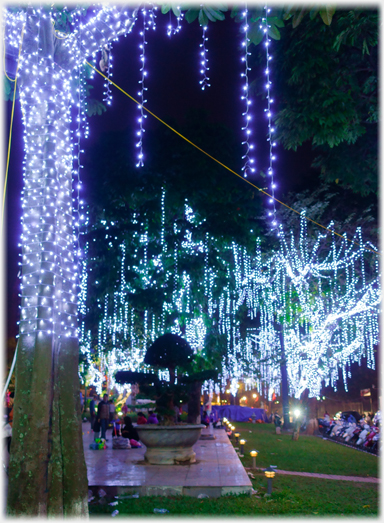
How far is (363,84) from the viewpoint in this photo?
392 inches

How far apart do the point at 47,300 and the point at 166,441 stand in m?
6.08

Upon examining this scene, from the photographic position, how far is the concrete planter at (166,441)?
9953 mm

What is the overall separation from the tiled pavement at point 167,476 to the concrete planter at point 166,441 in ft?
0.76

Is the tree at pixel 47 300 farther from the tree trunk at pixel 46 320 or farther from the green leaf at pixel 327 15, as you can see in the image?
the green leaf at pixel 327 15

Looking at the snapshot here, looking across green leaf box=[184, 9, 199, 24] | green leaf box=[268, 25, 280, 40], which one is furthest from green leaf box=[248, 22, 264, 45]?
green leaf box=[184, 9, 199, 24]

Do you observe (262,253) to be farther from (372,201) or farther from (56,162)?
(56,162)

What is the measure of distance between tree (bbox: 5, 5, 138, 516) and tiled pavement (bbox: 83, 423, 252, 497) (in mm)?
2948

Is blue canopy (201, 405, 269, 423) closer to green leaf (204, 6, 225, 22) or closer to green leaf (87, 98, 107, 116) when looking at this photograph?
green leaf (87, 98, 107, 116)

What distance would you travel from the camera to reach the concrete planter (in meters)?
9.95

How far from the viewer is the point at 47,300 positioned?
16.9ft

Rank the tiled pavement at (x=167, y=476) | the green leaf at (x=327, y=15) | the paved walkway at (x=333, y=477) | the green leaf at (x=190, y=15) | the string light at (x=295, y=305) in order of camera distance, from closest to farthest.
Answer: the green leaf at (x=327, y=15) → the green leaf at (x=190, y=15) → the tiled pavement at (x=167, y=476) → the paved walkway at (x=333, y=477) → the string light at (x=295, y=305)

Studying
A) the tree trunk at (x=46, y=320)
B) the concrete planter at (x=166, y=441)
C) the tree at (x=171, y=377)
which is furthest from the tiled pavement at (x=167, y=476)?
the tree trunk at (x=46, y=320)

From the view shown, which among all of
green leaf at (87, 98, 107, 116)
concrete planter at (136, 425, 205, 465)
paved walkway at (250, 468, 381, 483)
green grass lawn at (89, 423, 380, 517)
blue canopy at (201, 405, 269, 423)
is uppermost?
green leaf at (87, 98, 107, 116)

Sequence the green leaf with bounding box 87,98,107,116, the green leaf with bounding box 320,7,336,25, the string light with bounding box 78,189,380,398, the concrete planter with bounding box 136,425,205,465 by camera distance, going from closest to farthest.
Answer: the green leaf with bounding box 320,7,336,25 → the green leaf with bounding box 87,98,107,116 → the concrete planter with bounding box 136,425,205,465 → the string light with bounding box 78,189,380,398
